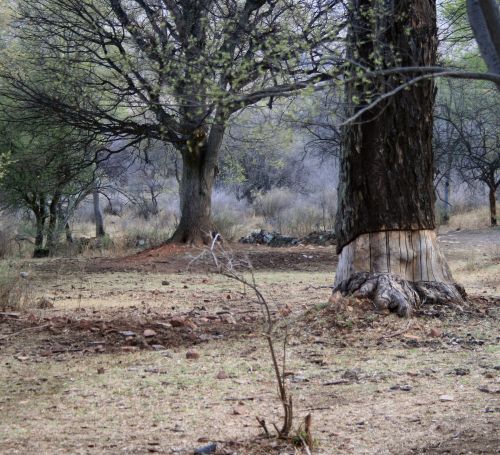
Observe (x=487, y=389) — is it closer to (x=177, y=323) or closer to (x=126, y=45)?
(x=177, y=323)

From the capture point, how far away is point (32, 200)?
905 inches

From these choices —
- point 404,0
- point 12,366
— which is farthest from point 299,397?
point 404,0

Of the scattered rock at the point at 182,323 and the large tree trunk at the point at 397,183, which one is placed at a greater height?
the large tree trunk at the point at 397,183

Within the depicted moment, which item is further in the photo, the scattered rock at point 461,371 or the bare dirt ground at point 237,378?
the scattered rock at point 461,371

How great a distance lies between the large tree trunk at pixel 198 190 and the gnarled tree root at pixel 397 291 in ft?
36.1

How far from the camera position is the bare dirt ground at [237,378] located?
378cm

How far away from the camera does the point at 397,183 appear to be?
23.1 feet

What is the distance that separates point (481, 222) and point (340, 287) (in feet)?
62.8

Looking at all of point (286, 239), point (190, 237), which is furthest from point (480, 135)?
point (190, 237)

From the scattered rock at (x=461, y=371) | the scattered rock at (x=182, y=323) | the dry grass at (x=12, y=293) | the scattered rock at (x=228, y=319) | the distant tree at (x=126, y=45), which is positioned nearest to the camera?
the scattered rock at (x=461, y=371)

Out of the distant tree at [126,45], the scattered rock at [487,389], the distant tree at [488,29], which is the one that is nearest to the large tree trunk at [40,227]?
the distant tree at [126,45]

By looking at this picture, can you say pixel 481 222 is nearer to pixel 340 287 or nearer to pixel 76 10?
pixel 76 10

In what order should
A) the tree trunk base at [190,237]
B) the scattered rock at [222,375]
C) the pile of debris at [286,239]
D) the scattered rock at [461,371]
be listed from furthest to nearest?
1. the pile of debris at [286,239]
2. the tree trunk base at [190,237]
3. the scattered rock at [222,375]
4. the scattered rock at [461,371]

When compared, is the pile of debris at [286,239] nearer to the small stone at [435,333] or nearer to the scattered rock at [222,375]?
the small stone at [435,333]
